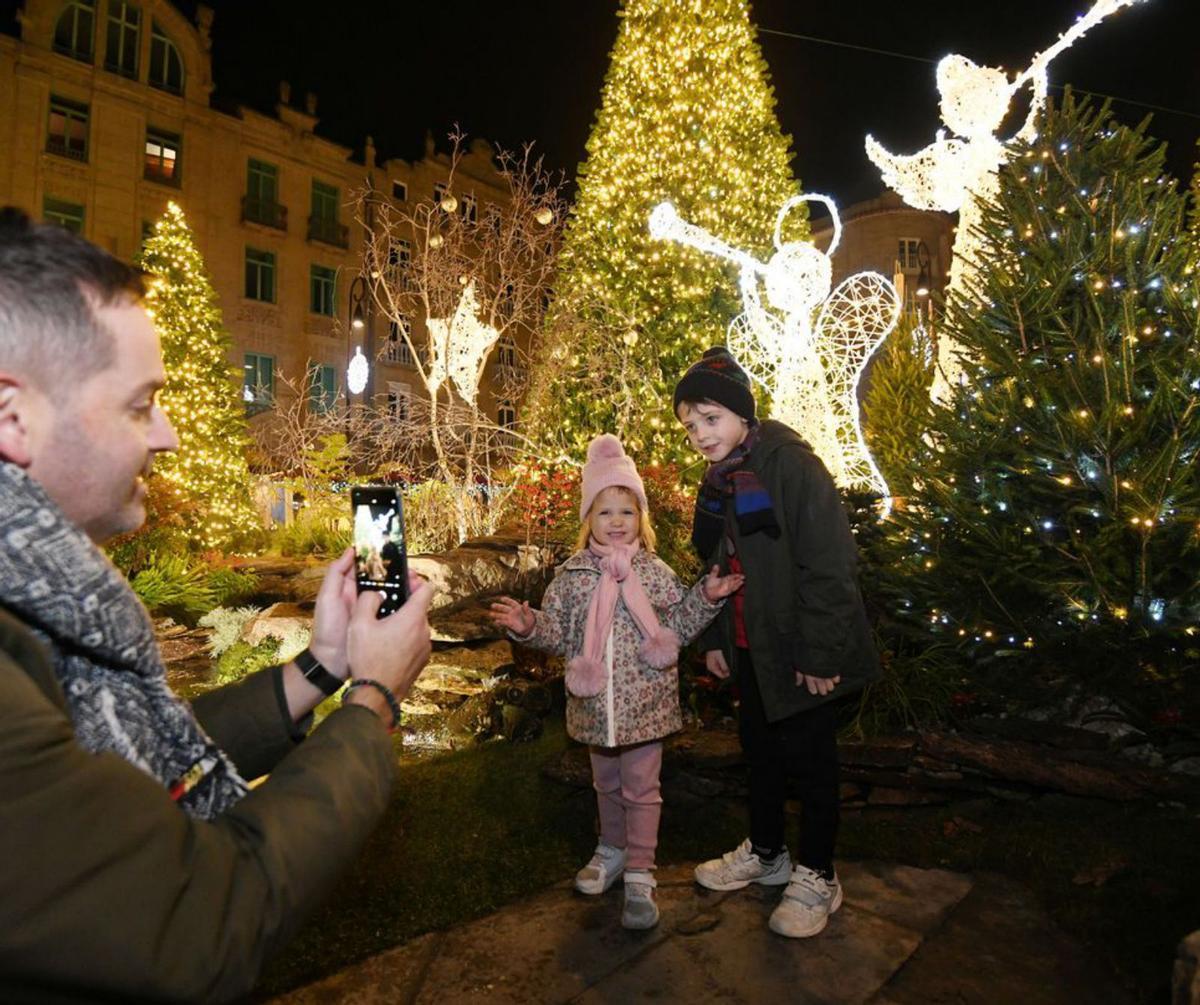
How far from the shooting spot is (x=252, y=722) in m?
1.67

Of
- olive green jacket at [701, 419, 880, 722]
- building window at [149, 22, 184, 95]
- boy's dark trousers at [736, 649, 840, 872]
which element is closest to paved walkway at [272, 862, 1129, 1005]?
boy's dark trousers at [736, 649, 840, 872]

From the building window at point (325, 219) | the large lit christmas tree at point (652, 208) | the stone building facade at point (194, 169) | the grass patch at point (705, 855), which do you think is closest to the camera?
the grass patch at point (705, 855)

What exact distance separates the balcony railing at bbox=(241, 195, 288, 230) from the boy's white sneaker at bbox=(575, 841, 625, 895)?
989 inches

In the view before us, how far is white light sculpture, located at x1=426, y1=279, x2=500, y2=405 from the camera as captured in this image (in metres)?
9.93

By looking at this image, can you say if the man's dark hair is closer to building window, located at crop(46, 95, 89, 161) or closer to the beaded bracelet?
the beaded bracelet

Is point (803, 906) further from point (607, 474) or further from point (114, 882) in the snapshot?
point (114, 882)

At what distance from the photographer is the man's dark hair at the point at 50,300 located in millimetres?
1070

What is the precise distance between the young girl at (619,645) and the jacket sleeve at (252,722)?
154 centimetres

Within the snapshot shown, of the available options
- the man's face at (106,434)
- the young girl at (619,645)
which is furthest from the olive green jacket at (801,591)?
the man's face at (106,434)

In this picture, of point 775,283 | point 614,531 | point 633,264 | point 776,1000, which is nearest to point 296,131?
point 633,264

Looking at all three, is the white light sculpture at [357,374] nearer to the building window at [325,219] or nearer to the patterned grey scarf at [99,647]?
the patterned grey scarf at [99,647]

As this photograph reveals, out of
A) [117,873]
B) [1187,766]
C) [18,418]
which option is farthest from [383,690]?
[1187,766]

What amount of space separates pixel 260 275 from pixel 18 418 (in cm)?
2656

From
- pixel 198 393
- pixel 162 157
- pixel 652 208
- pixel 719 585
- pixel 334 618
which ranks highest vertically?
pixel 162 157
